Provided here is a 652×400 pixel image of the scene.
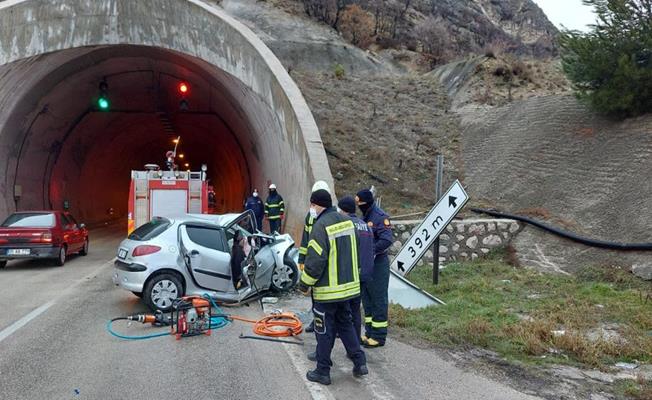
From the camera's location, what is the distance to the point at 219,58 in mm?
15953

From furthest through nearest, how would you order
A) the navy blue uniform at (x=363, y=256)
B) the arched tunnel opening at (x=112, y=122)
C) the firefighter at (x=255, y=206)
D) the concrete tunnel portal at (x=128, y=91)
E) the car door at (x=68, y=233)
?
1. the arched tunnel opening at (x=112, y=122)
2. the firefighter at (x=255, y=206)
3. the concrete tunnel portal at (x=128, y=91)
4. the car door at (x=68, y=233)
5. the navy blue uniform at (x=363, y=256)

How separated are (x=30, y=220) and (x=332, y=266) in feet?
34.5

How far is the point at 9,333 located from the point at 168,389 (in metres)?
3.02

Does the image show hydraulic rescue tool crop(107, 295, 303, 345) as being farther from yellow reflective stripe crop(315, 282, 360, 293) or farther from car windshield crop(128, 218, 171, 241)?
yellow reflective stripe crop(315, 282, 360, 293)

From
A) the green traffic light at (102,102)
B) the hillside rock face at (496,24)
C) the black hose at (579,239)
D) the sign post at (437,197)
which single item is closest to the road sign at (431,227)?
the sign post at (437,197)

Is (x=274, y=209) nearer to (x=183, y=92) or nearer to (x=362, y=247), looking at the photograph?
(x=362, y=247)

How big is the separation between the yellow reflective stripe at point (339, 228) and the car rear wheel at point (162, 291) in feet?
12.3

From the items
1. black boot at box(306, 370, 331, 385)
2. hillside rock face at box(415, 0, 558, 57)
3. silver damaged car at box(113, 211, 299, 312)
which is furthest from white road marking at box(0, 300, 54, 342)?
hillside rock face at box(415, 0, 558, 57)

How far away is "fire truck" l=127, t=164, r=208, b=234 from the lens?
44.9 feet

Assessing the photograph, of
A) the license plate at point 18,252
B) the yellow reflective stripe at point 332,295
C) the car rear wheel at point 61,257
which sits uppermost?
the yellow reflective stripe at point 332,295

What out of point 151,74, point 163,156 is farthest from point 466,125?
point 163,156

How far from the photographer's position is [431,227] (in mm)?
8188

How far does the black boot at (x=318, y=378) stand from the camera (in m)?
4.79

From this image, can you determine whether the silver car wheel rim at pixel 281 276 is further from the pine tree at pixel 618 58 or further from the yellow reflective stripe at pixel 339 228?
the pine tree at pixel 618 58
